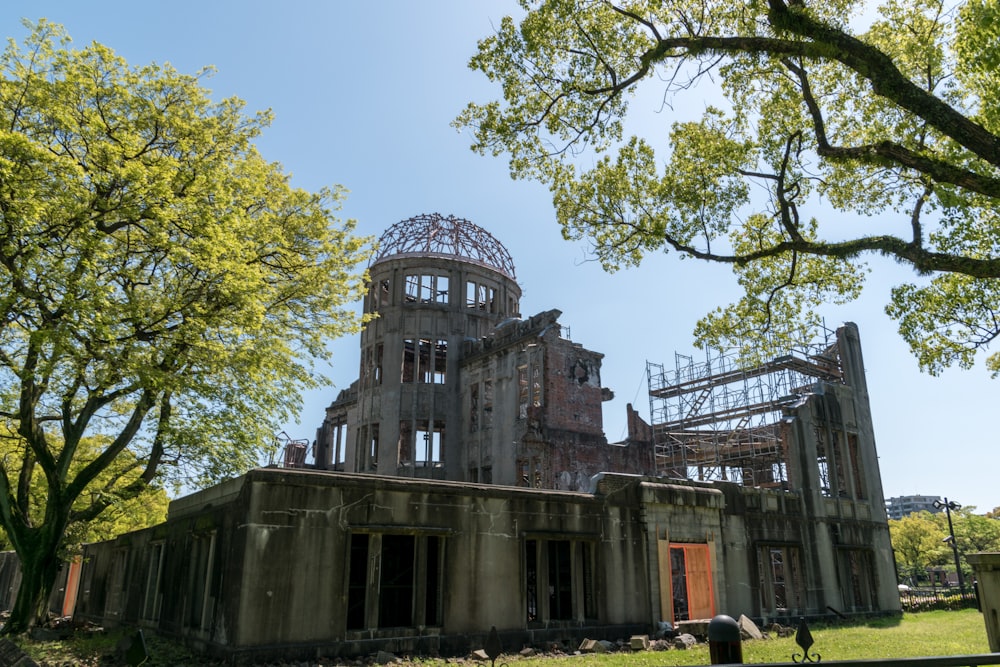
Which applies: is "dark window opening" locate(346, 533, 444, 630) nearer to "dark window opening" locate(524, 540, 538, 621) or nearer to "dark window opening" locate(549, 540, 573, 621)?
"dark window opening" locate(524, 540, 538, 621)

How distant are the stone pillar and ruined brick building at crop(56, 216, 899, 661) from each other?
862 centimetres

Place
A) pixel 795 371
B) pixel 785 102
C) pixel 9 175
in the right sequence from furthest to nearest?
pixel 795 371 → pixel 785 102 → pixel 9 175

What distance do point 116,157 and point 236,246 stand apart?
3.06 m

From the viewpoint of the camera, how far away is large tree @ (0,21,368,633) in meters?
14.3

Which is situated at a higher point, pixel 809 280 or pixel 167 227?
pixel 167 227

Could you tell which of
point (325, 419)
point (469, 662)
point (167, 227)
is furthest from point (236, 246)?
point (325, 419)

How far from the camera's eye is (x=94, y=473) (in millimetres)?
17891

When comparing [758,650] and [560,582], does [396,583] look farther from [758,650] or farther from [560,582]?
[758,650]

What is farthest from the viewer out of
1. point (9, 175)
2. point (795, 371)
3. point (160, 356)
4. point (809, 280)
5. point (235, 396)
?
point (795, 371)

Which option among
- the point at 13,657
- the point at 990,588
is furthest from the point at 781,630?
the point at 13,657

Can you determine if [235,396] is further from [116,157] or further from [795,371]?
[795,371]

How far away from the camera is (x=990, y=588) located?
8.97 metres

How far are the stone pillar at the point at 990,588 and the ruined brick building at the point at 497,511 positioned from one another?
8.62 meters

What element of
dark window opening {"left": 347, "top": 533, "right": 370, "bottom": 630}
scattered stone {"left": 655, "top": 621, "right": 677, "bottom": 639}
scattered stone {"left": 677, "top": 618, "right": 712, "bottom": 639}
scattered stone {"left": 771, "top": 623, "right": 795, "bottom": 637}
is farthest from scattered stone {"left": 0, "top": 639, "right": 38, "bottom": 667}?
scattered stone {"left": 771, "top": 623, "right": 795, "bottom": 637}
